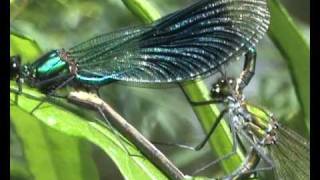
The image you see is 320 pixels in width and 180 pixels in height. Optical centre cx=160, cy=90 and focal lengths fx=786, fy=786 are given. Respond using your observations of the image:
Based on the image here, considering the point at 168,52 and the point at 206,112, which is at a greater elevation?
the point at 168,52

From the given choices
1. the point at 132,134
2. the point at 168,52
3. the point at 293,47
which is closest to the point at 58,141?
the point at 132,134

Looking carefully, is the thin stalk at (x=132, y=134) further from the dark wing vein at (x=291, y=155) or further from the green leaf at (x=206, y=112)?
the dark wing vein at (x=291, y=155)

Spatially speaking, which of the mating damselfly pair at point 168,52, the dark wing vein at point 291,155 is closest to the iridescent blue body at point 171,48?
the mating damselfly pair at point 168,52

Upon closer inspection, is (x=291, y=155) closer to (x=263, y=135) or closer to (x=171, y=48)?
(x=263, y=135)

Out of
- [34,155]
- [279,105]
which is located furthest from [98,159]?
[279,105]

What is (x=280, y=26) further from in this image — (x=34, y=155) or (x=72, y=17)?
(x=34, y=155)

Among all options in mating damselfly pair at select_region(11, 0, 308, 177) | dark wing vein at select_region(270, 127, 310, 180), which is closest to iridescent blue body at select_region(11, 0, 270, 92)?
mating damselfly pair at select_region(11, 0, 308, 177)
